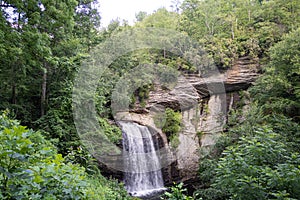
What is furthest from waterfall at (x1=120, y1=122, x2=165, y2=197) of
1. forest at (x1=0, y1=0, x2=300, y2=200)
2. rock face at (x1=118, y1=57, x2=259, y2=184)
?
forest at (x1=0, y1=0, x2=300, y2=200)

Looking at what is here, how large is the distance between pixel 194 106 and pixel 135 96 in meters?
3.61

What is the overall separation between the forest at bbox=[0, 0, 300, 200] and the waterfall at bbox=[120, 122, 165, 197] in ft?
2.30

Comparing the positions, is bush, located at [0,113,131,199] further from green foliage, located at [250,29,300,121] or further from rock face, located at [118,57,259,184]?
rock face, located at [118,57,259,184]

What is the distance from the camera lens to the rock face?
12.1 metres

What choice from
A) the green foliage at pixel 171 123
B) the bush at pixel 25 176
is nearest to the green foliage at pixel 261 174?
the bush at pixel 25 176

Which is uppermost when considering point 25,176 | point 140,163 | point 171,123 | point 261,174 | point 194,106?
point 194,106

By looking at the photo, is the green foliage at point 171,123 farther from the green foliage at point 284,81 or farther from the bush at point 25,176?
the bush at point 25,176

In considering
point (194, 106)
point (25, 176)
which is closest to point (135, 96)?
point (194, 106)

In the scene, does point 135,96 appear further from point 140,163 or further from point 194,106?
point 140,163

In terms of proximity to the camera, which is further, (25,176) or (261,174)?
(261,174)

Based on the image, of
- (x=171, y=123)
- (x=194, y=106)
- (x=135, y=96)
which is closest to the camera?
(x=171, y=123)

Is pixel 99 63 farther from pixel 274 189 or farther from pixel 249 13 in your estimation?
pixel 249 13

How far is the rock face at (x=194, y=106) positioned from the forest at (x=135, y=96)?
44cm

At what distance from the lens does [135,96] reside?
571 inches
